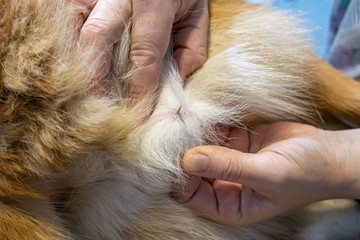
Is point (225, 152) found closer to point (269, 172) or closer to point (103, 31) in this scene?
point (269, 172)

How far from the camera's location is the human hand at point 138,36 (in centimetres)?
78

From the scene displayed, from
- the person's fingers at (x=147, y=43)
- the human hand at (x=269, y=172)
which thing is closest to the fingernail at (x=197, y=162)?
the human hand at (x=269, y=172)

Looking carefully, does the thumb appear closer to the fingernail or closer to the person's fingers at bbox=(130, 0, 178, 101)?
the fingernail

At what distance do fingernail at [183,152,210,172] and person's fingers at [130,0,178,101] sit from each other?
0.59 ft

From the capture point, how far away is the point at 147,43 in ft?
2.70

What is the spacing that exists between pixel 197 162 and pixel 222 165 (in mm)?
56

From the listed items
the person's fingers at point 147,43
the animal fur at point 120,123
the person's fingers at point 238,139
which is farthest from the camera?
the person's fingers at point 238,139

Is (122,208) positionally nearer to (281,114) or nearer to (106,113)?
(106,113)

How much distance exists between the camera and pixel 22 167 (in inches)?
26.8

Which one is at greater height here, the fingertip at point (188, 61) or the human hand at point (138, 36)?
the human hand at point (138, 36)

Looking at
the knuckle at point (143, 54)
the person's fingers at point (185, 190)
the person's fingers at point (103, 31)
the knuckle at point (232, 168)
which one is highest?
the person's fingers at point (103, 31)

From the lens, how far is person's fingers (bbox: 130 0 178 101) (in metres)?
0.81

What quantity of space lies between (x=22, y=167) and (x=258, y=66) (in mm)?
597

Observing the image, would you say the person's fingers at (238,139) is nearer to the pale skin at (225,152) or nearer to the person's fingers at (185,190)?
the pale skin at (225,152)
